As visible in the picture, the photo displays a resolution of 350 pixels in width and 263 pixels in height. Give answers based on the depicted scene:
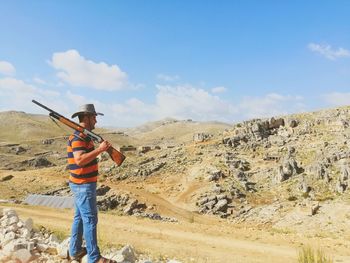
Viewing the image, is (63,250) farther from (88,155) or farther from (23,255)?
(88,155)

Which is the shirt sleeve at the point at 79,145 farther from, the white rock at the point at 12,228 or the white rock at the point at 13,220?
the white rock at the point at 13,220

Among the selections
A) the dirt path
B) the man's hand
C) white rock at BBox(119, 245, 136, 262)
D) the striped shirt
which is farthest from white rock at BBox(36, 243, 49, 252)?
the dirt path

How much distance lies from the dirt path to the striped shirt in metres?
6.23

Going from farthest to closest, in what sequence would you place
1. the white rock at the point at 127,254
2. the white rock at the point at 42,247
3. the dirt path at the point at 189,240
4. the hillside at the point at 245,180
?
the hillside at the point at 245,180 → the dirt path at the point at 189,240 → the white rock at the point at 42,247 → the white rock at the point at 127,254

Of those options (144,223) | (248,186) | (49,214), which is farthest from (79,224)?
(248,186)

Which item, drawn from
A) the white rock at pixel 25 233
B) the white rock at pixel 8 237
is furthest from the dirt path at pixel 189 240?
the white rock at pixel 8 237

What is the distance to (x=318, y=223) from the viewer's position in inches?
1351

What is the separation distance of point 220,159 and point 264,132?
11.2 metres

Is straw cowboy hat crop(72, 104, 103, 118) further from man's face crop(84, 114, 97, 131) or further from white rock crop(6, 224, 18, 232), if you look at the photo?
white rock crop(6, 224, 18, 232)

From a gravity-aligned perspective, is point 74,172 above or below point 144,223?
above

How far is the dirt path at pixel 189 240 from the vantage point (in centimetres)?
1494

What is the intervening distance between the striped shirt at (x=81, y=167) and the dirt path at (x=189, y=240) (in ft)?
20.4

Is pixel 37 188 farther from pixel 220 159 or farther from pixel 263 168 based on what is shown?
pixel 263 168

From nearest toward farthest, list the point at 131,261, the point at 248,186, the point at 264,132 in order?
the point at 131,261, the point at 248,186, the point at 264,132
